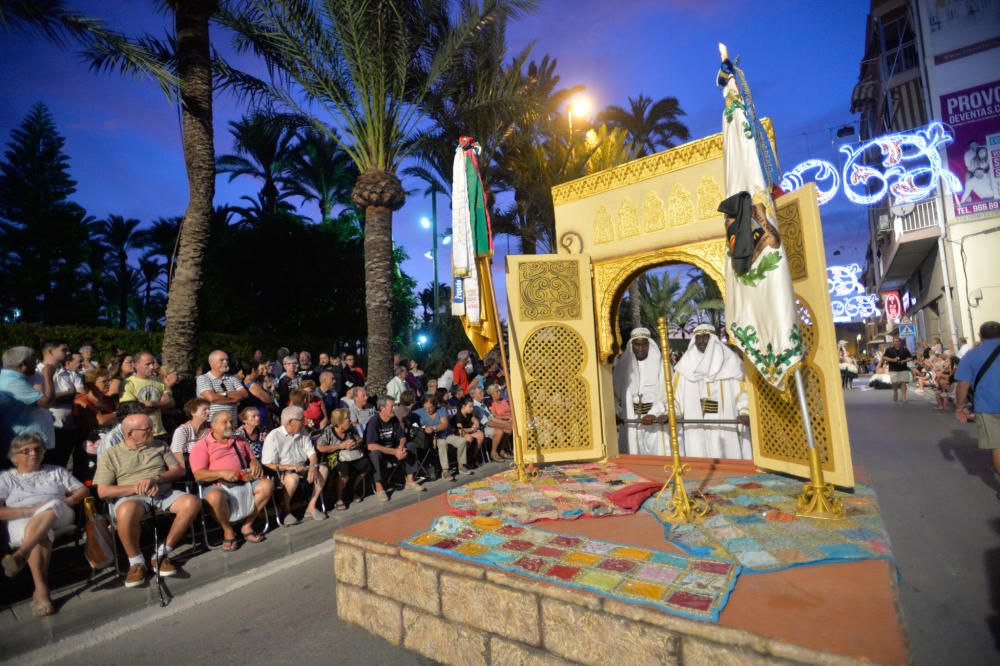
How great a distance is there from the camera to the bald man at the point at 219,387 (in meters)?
6.37

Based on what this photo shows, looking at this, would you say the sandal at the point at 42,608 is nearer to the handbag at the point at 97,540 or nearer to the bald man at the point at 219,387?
the handbag at the point at 97,540

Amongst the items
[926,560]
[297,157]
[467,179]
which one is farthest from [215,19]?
[297,157]

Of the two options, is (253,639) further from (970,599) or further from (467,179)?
(970,599)

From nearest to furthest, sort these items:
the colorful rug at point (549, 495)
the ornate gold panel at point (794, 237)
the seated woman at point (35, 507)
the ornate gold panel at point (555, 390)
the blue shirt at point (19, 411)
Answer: the seated woman at point (35, 507) < the colorful rug at point (549, 495) < the ornate gold panel at point (794, 237) < the blue shirt at point (19, 411) < the ornate gold panel at point (555, 390)

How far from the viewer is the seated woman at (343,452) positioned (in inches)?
249

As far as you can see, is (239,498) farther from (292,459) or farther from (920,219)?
(920,219)

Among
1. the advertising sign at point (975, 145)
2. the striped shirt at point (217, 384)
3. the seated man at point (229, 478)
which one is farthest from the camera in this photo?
the advertising sign at point (975, 145)

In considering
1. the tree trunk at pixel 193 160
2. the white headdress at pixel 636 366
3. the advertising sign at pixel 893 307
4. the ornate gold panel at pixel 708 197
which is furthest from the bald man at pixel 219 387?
the advertising sign at pixel 893 307

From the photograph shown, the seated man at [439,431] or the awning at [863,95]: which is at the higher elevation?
the awning at [863,95]

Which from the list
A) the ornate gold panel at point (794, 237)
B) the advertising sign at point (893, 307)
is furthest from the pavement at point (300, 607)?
the advertising sign at point (893, 307)

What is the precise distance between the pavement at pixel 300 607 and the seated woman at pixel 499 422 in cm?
369

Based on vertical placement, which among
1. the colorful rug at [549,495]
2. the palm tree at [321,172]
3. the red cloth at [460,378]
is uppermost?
the palm tree at [321,172]

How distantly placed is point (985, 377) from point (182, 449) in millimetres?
7872

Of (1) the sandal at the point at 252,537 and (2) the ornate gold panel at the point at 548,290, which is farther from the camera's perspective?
(2) the ornate gold panel at the point at 548,290
